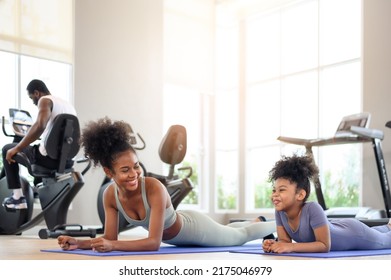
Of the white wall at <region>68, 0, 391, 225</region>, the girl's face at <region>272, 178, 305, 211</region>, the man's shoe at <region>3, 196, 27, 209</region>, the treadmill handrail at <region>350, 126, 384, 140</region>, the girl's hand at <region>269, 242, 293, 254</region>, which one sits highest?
the white wall at <region>68, 0, 391, 225</region>

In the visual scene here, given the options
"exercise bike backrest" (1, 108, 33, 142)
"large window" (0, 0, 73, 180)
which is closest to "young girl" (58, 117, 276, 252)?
"exercise bike backrest" (1, 108, 33, 142)

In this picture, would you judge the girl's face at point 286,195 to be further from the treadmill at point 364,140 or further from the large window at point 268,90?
the large window at point 268,90

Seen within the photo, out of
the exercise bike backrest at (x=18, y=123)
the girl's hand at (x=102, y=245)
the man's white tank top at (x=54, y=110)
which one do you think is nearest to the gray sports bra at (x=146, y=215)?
the girl's hand at (x=102, y=245)

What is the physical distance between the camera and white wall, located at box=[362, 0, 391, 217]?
7.21m

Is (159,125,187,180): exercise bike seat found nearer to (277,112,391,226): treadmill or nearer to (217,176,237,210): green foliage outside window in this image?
(277,112,391,226): treadmill

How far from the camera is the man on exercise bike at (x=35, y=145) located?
555 cm

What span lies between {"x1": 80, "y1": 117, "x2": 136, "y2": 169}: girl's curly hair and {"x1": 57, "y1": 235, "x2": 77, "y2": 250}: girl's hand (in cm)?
41

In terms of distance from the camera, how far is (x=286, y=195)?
307cm

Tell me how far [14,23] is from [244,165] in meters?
3.90

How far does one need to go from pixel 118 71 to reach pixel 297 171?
530 centimetres

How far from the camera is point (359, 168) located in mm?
7512

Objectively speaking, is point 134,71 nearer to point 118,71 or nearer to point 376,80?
point 118,71

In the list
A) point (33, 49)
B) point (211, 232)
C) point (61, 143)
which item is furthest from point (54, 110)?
point (211, 232)

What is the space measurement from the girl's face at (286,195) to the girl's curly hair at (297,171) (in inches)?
0.9
